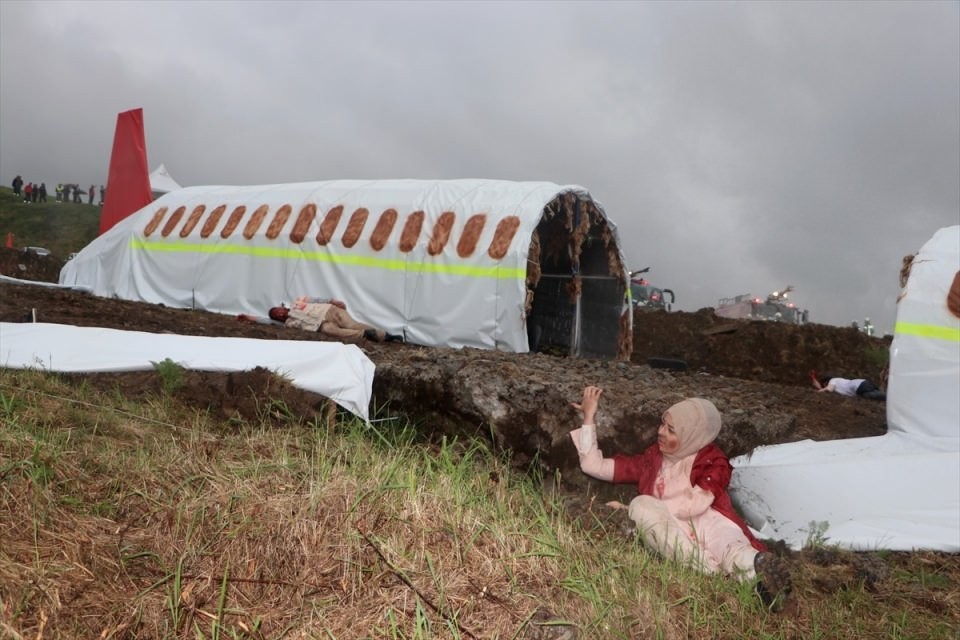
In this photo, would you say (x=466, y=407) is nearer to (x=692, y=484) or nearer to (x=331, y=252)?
(x=692, y=484)

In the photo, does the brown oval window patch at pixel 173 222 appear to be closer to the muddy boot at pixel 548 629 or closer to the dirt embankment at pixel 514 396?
the dirt embankment at pixel 514 396

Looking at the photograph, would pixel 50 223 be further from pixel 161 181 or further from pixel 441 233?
pixel 441 233

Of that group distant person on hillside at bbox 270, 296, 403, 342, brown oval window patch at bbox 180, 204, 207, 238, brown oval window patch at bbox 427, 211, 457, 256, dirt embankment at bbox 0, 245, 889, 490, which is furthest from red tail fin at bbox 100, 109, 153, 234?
brown oval window patch at bbox 427, 211, 457, 256

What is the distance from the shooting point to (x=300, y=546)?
2.88 meters

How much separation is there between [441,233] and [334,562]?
28.0ft

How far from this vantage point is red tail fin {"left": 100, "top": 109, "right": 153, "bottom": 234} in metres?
16.7

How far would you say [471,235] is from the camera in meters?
10.8

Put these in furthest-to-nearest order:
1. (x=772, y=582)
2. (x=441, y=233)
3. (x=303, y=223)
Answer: (x=303, y=223) → (x=441, y=233) → (x=772, y=582)

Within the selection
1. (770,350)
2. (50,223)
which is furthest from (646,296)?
(50,223)

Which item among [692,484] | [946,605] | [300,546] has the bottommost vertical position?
[946,605]

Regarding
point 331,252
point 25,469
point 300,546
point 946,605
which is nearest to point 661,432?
point 300,546

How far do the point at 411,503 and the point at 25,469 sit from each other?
64.5 inches

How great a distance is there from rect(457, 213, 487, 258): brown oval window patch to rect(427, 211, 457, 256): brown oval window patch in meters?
0.24

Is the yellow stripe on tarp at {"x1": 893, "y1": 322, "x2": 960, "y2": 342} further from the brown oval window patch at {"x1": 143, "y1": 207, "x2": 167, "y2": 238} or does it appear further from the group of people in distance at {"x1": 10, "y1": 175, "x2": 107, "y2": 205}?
the group of people in distance at {"x1": 10, "y1": 175, "x2": 107, "y2": 205}
